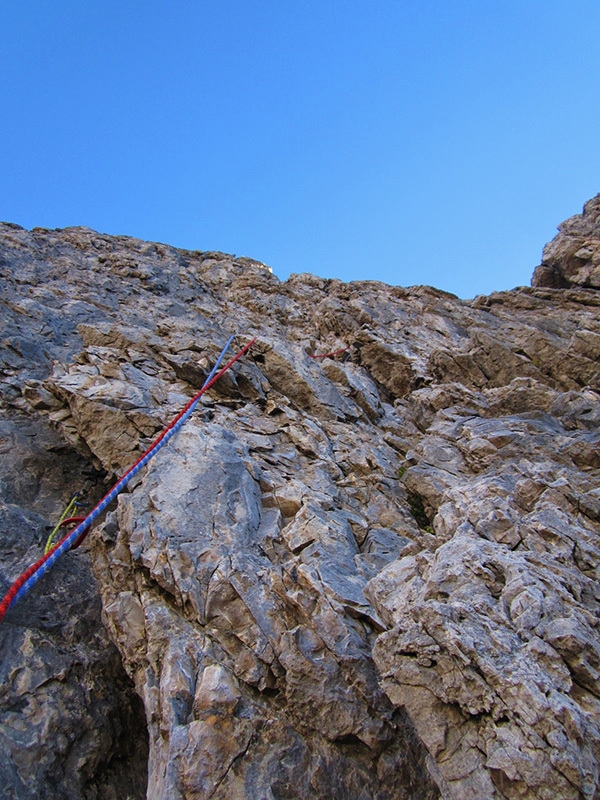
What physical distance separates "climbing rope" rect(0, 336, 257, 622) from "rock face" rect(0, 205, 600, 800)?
0.22m

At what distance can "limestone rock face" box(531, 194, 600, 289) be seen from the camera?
91.3 ft

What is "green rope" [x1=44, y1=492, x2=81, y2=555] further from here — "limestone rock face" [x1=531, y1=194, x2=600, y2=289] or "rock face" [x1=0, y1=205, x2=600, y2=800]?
"limestone rock face" [x1=531, y1=194, x2=600, y2=289]

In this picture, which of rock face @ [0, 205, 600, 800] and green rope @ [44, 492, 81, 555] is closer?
rock face @ [0, 205, 600, 800]

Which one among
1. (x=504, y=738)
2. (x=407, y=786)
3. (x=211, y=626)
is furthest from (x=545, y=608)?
(x=211, y=626)

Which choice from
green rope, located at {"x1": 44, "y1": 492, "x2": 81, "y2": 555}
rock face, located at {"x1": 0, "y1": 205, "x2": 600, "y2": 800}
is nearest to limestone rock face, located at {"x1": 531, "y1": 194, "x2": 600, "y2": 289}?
rock face, located at {"x1": 0, "y1": 205, "x2": 600, "y2": 800}

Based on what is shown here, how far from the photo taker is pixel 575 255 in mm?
28984

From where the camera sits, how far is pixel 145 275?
21109 mm

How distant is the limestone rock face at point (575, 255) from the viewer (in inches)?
1096

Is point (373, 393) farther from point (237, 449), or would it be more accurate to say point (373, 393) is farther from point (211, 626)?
point (211, 626)

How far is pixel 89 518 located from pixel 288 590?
133 inches

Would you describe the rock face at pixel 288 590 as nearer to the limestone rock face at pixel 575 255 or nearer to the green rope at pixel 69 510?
the green rope at pixel 69 510

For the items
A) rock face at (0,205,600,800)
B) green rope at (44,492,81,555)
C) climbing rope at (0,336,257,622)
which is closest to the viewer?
rock face at (0,205,600,800)

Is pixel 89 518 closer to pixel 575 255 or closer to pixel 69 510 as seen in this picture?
pixel 69 510

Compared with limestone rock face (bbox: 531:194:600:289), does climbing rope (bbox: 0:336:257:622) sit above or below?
below
